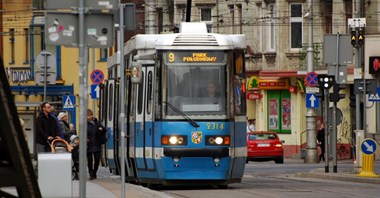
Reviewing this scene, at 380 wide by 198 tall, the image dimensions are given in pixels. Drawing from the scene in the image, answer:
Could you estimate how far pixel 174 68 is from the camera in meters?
27.9

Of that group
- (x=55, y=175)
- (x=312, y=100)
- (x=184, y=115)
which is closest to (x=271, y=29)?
(x=312, y=100)

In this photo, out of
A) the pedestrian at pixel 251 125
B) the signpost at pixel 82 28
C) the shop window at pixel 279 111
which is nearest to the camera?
the signpost at pixel 82 28

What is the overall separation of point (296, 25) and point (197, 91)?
33.8m

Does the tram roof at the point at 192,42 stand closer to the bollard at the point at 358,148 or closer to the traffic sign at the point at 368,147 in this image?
the traffic sign at the point at 368,147

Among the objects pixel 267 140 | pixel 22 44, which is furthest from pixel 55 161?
pixel 22 44

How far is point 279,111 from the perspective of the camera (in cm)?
6197

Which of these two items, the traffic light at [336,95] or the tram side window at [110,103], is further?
the traffic light at [336,95]

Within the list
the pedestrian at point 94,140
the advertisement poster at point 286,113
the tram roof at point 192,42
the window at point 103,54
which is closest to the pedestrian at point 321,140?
the advertisement poster at point 286,113

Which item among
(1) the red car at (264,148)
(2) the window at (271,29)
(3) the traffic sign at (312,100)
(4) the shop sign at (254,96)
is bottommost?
(1) the red car at (264,148)

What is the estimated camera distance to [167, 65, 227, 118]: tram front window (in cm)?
2762

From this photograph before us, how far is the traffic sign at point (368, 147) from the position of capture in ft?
115

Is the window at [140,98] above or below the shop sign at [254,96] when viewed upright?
above

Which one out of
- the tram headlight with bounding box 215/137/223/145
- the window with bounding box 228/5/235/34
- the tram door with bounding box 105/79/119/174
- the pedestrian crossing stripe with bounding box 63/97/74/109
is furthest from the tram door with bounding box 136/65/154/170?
the window with bounding box 228/5/235/34

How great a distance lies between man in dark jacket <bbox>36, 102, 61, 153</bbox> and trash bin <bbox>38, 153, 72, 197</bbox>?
11.3m
